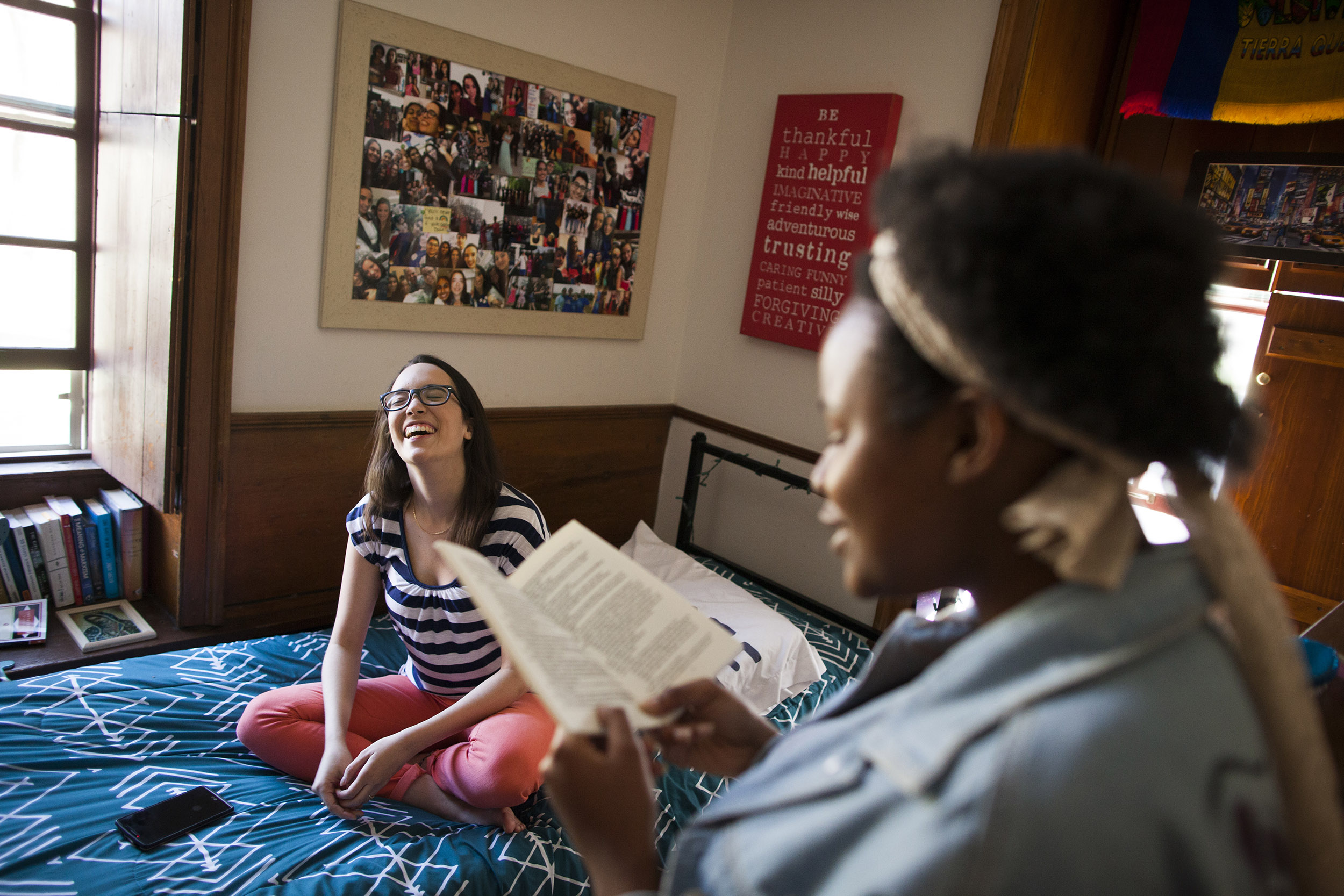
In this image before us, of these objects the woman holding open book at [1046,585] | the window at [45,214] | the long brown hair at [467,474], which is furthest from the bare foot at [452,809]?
the window at [45,214]

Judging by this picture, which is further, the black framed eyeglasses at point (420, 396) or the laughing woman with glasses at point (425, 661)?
the black framed eyeglasses at point (420, 396)

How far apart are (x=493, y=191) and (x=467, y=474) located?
1173 millimetres

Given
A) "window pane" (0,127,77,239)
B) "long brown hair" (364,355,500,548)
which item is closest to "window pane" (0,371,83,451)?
"window pane" (0,127,77,239)

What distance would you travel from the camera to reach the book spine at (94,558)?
8.04 ft

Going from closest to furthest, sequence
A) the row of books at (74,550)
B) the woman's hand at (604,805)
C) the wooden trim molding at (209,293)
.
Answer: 1. the woman's hand at (604,805)
2. the wooden trim molding at (209,293)
3. the row of books at (74,550)

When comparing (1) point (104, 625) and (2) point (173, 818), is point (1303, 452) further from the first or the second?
(1) point (104, 625)

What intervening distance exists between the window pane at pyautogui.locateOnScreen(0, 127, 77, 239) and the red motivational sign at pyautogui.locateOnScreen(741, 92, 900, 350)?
83.7 inches

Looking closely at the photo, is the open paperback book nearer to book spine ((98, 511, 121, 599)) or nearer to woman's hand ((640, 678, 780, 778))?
woman's hand ((640, 678, 780, 778))

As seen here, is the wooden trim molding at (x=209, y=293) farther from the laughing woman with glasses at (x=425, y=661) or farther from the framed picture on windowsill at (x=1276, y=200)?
the framed picture on windowsill at (x=1276, y=200)

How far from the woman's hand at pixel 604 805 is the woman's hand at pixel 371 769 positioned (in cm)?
99

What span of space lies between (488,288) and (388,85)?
67 centimetres

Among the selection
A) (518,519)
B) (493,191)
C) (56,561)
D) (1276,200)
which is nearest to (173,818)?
(518,519)

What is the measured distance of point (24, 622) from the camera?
2258 mm

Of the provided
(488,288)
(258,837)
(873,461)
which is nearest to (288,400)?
(488,288)
